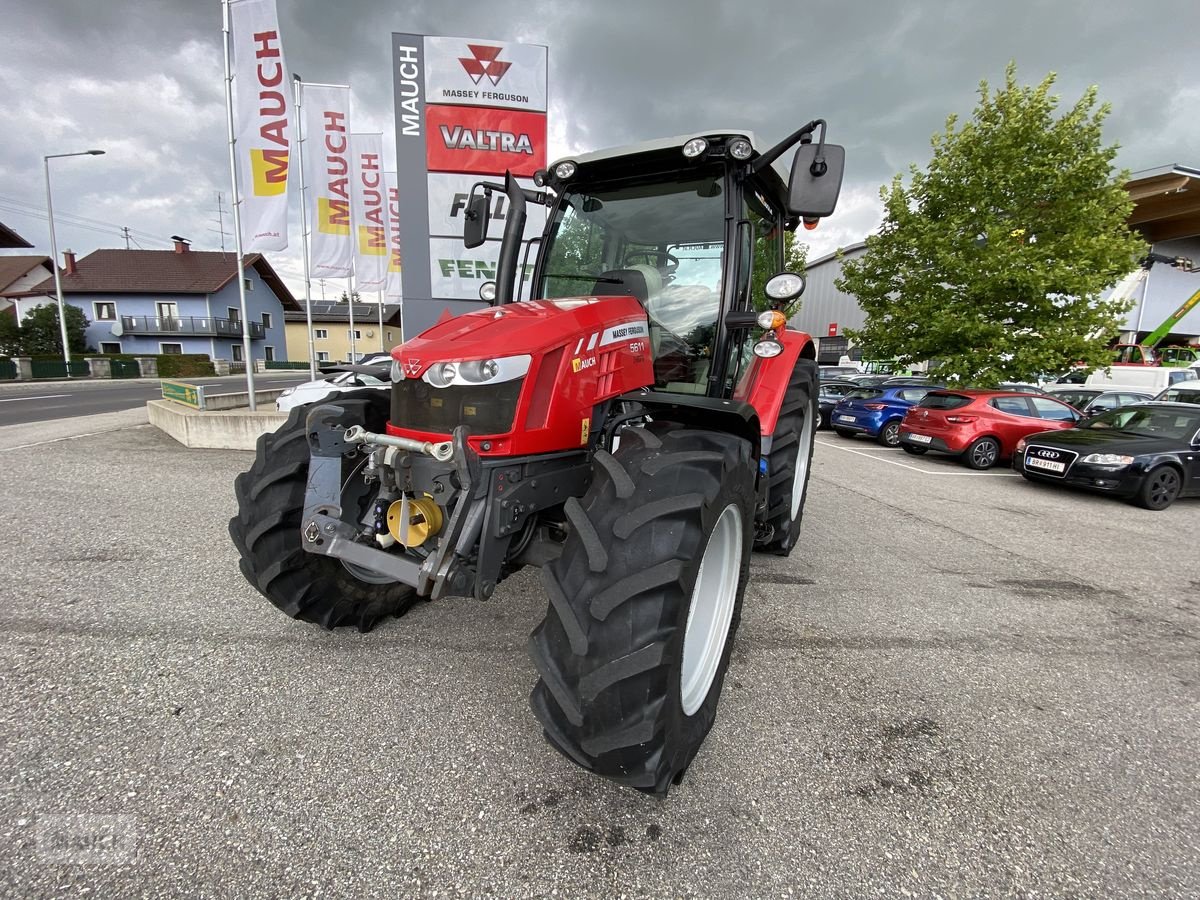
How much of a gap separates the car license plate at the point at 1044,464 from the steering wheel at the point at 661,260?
689cm

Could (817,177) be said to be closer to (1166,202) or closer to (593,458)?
(593,458)

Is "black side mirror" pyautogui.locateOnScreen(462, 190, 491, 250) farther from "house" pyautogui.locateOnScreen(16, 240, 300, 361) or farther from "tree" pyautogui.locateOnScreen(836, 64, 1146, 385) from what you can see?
"house" pyautogui.locateOnScreen(16, 240, 300, 361)

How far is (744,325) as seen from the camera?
9.10ft

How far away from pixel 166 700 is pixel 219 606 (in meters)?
0.94

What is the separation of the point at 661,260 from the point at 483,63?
22.4ft

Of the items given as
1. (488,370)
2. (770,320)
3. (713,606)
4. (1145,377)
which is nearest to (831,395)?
(1145,377)

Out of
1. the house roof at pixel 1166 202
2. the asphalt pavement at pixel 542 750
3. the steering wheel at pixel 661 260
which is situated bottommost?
the asphalt pavement at pixel 542 750

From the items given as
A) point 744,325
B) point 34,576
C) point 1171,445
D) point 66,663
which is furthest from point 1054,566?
point 34,576

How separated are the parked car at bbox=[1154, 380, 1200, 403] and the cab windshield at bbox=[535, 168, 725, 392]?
14.6 meters

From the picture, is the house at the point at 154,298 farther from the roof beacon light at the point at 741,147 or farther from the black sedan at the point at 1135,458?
the black sedan at the point at 1135,458

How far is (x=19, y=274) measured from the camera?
35.2m

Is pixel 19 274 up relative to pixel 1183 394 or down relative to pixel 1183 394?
up

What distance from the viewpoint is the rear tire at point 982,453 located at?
889 centimetres

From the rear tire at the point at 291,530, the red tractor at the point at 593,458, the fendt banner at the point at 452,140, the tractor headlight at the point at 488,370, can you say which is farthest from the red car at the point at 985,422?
the rear tire at the point at 291,530
